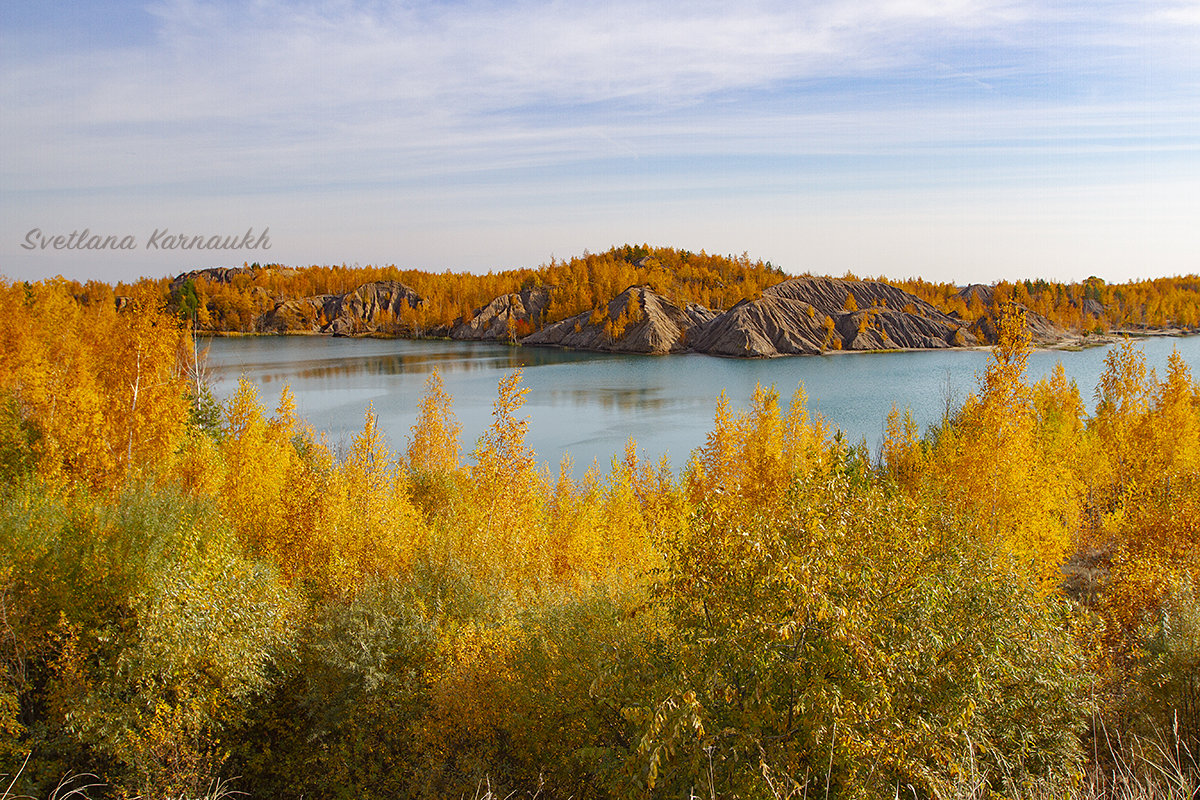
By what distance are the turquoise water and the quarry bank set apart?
6723mm

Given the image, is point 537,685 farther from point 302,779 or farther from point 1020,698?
point 1020,698

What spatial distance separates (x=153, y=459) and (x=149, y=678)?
53.2ft

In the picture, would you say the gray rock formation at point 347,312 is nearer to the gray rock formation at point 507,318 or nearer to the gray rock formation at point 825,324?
the gray rock formation at point 507,318

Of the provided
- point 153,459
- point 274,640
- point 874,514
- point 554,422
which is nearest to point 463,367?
point 554,422

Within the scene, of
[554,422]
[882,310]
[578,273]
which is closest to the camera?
[554,422]

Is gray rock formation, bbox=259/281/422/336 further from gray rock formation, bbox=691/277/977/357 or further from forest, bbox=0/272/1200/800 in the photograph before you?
forest, bbox=0/272/1200/800

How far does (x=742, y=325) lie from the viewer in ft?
419

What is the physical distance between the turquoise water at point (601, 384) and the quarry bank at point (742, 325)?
6723 millimetres

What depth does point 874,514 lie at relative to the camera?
33.0ft

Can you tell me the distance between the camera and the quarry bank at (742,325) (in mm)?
130500

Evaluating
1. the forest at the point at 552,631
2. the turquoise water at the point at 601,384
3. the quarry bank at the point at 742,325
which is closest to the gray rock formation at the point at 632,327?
the quarry bank at the point at 742,325

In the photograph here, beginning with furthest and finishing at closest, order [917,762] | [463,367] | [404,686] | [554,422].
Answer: [463,367] → [554,422] → [404,686] → [917,762]

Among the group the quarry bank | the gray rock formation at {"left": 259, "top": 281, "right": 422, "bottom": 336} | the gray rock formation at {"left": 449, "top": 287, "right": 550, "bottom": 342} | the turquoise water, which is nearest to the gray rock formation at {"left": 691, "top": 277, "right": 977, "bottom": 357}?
the quarry bank

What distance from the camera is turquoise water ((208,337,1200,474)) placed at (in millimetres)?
61688
